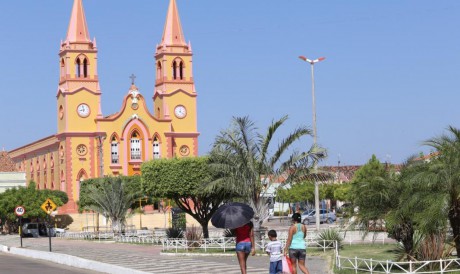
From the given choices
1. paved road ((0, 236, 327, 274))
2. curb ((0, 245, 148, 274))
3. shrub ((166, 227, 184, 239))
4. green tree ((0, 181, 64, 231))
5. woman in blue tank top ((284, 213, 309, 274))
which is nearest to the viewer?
woman in blue tank top ((284, 213, 309, 274))

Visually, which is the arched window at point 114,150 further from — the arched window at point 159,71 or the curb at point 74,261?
the curb at point 74,261

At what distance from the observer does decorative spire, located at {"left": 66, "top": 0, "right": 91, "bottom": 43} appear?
94.1 metres

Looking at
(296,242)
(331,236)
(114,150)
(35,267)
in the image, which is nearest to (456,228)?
(296,242)

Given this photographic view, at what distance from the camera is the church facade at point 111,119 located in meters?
93.2

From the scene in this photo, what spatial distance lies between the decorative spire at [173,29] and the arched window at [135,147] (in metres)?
10.2

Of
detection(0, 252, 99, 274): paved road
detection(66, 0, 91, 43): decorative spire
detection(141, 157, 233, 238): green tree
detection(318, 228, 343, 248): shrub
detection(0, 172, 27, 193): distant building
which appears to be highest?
detection(66, 0, 91, 43): decorative spire

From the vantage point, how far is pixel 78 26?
311 feet

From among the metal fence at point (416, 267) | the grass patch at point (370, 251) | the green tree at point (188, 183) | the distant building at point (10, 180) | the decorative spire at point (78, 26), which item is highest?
the decorative spire at point (78, 26)

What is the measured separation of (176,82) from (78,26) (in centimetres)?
1153

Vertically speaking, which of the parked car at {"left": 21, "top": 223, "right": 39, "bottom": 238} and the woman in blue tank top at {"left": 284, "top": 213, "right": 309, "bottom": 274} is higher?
the woman in blue tank top at {"left": 284, "top": 213, "right": 309, "bottom": 274}

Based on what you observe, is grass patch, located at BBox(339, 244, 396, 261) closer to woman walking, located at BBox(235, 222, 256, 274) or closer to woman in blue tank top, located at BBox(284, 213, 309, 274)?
woman in blue tank top, located at BBox(284, 213, 309, 274)

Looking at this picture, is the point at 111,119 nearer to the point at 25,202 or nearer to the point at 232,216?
the point at 25,202

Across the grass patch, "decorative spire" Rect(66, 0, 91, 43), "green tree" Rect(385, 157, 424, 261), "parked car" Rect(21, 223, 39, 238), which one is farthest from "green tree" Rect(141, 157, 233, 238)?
"decorative spire" Rect(66, 0, 91, 43)

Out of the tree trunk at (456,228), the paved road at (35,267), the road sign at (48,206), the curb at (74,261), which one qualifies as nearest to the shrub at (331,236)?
the curb at (74,261)
